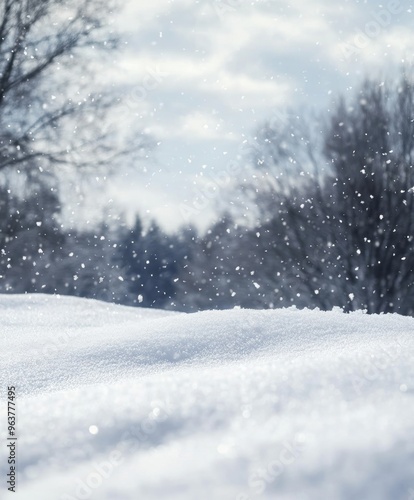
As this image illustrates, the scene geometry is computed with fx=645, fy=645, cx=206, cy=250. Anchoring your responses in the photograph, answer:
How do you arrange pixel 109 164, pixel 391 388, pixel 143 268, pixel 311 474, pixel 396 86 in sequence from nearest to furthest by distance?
1. pixel 311 474
2. pixel 391 388
3. pixel 109 164
4. pixel 396 86
5. pixel 143 268

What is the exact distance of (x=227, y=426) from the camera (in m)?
1.34

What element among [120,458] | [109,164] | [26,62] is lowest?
[120,458]

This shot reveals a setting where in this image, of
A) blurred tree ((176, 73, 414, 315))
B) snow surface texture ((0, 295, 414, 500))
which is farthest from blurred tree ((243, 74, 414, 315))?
snow surface texture ((0, 295, 414, 500))

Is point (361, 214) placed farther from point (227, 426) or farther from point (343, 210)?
point (227, 426)

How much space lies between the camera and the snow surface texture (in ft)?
3.54

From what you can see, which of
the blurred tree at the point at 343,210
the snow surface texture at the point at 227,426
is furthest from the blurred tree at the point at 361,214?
the snow surface texture at the point at 227,426

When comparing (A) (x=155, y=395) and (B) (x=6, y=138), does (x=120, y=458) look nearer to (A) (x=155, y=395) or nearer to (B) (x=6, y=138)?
(A) (x=155, y=395)

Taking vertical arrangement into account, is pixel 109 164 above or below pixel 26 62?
below

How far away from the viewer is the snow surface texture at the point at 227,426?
1.08 meters

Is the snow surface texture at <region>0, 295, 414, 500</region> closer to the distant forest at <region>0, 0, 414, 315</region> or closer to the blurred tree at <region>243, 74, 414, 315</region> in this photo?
the distant forest at <region>0, 0, 414, 315</region>

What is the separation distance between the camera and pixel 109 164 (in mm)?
8258

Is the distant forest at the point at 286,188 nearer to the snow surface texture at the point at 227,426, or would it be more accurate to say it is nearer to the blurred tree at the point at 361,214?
the blurred tree at the point at 361,214

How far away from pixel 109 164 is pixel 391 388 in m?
7.11

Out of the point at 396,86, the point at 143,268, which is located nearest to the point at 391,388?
the point at 396,86
